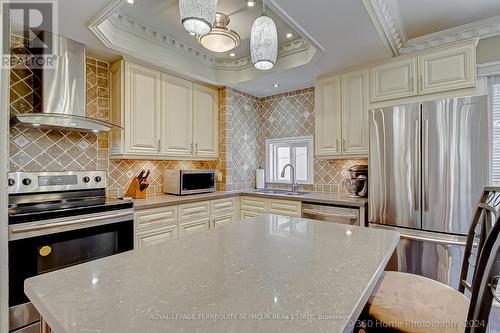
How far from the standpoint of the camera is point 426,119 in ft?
6.97

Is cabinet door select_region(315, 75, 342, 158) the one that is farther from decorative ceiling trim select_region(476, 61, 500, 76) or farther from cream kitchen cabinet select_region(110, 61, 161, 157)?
cream kitchen cabinet select_region(110, 61, 161, 157)

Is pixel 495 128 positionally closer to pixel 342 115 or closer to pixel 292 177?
pixel 342 115

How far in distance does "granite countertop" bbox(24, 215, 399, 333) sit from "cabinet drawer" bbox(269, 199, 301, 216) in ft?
5.70

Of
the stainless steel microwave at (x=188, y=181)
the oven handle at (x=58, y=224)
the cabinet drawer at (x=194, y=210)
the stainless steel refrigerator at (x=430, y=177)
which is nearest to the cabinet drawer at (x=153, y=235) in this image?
the cabinet drawer at (x=194, y=210)

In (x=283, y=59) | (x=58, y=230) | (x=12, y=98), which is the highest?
(x=283, y=59)

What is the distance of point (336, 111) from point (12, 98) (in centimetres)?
305

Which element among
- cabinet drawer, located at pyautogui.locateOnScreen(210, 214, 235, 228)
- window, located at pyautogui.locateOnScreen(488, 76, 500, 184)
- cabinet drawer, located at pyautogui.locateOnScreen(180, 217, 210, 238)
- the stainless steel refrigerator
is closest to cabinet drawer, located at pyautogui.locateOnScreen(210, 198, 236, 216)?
cabinet drawer, located at pyautogui.locateOnScreen(210, 214, 235, 228)

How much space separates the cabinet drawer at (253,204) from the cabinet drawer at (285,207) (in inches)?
4.7

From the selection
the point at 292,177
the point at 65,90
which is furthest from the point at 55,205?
the point at 292,177

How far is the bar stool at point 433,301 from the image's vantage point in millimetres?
755

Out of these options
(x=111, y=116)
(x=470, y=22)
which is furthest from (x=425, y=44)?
(x=111, y=116)

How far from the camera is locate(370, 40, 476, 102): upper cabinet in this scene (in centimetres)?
219

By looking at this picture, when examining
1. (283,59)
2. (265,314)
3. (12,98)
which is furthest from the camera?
(283,59)

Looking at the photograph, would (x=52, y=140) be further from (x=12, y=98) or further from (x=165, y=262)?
(x=165, y=262)
